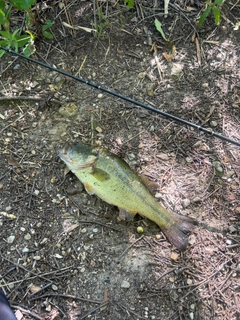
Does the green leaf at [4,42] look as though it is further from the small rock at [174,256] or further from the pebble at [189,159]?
the small rock at [174,256]

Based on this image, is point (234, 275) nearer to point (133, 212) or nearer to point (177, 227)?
point (177, 227)

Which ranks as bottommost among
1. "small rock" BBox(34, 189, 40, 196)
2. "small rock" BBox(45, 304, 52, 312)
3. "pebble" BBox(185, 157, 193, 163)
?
"small rock" BBox(45, 304, 52, 312)

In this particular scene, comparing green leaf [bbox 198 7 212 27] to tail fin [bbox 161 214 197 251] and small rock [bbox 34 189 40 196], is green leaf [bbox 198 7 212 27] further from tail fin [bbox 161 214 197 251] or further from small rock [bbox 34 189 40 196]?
small rock [bbox 34 189 40 196]

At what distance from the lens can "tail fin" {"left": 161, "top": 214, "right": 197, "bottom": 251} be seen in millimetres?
2744

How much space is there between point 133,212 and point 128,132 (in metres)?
0.75

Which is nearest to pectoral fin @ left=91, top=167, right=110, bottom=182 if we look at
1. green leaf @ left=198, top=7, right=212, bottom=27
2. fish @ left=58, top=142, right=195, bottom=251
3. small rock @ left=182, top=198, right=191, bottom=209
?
fish @ left=58, top=142, right=195, bottom=251

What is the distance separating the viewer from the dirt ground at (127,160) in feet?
8.82

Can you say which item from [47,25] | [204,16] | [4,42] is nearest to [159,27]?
[204,16]

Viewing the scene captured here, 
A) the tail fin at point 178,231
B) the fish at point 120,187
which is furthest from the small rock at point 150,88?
the tail fin at point 178,231

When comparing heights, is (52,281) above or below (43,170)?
below

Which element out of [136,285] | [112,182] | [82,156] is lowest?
[136,285]

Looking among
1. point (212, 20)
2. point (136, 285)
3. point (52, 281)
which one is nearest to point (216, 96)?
point (212, 20)

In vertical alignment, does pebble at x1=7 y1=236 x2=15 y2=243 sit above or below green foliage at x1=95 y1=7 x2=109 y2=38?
below

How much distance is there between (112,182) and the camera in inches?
112
